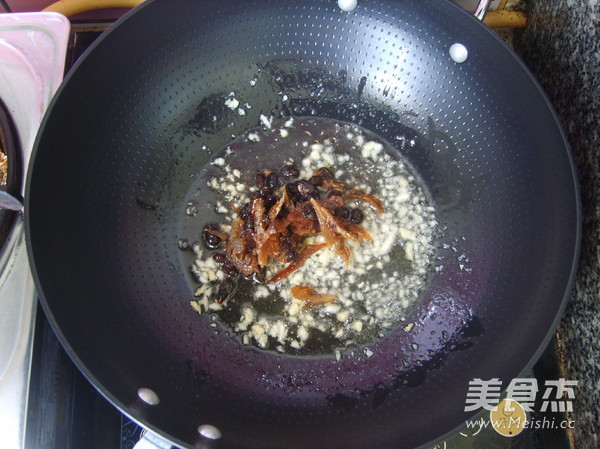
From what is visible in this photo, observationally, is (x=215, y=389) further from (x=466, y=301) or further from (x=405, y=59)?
(x=405, y=59)

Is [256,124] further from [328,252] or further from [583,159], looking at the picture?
[583,159]

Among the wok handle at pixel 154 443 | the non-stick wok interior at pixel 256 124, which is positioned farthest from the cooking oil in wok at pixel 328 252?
the wok handle at pixel 154 443

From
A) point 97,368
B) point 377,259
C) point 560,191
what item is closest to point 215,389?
point 97,368

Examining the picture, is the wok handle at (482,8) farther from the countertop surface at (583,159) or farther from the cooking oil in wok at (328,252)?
the cooking oil in wok at (328,252)

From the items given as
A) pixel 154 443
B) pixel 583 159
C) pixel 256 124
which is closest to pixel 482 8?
pixel 583 159

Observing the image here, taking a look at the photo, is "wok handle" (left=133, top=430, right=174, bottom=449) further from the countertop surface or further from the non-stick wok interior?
the countertop surface

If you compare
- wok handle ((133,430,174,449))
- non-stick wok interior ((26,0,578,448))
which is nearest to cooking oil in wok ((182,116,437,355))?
non-stick wok interior ((26,0,578,448))
